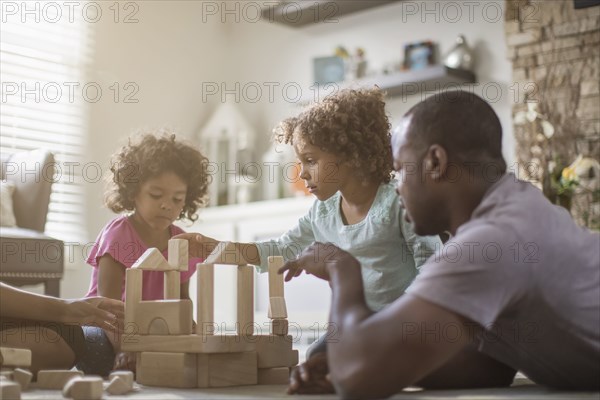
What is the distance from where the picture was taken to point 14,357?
4.49 feet

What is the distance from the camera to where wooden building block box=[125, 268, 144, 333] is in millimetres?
1532

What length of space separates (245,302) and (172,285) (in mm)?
151

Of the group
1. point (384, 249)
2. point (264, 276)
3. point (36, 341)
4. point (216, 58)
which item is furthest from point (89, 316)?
point (216, 58)

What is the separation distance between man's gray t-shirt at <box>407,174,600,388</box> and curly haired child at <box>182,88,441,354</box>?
20.7 inches

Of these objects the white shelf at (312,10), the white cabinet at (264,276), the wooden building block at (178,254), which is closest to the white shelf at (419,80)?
the white shelf at (312,10)

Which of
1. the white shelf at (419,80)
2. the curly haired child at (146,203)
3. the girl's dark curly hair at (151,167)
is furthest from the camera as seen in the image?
the white shelf at (419,80)

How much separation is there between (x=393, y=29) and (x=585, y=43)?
1.18 metres

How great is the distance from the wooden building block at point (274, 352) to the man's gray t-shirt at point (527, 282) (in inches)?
17.6

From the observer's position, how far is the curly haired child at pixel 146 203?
6.78ft

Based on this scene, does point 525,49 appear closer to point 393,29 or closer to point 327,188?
point 393,29

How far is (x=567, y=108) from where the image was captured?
12.1 ft

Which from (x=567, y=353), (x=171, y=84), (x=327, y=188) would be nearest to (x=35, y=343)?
(x=327, y=188)

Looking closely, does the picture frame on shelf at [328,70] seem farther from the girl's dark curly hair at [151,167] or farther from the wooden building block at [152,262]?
the wooden building block at [152,262]

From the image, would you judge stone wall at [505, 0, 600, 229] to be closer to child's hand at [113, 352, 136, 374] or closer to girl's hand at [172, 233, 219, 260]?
girl's hand at [172, 233, 219, 260]
